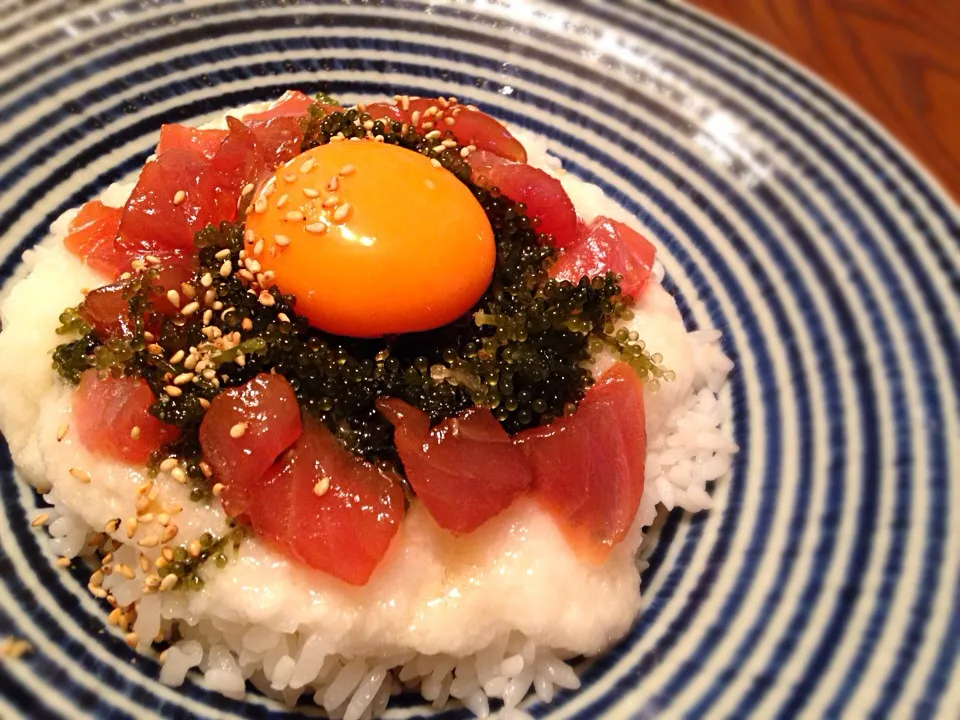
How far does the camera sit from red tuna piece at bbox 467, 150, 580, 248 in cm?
280

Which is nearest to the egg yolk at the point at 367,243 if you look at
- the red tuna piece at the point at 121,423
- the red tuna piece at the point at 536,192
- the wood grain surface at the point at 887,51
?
the red tuna piece at the point at 536,192

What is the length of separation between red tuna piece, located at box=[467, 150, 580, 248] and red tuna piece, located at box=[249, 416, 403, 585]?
113 cm

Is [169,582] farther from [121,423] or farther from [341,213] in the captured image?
[341,213]

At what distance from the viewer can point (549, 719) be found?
233cm

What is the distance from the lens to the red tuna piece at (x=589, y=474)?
234 cm

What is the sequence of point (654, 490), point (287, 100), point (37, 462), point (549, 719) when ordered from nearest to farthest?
point (549, 719)
point (37, 462)
point (654, 490)
point (287, 100)

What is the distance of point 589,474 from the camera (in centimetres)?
235

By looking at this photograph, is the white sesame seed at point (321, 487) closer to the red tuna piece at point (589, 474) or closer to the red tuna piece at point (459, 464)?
the red tuna piece at point (459, 464)

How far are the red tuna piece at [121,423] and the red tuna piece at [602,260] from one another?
1.39m

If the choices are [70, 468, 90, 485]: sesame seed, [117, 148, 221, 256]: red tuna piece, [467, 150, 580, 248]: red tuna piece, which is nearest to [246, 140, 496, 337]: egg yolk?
[117, 148, 221, 256]: red tuna piece

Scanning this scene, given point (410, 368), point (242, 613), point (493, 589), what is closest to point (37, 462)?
point (242, 613)

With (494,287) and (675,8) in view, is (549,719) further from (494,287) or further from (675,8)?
(675,8)

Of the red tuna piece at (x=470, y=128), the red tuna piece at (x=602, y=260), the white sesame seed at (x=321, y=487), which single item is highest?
the red tuna piece at (x=470, y=128)

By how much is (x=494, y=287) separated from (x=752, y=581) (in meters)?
1.22
